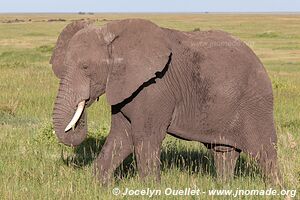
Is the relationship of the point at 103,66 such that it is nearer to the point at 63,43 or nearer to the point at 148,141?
the point at 63,43

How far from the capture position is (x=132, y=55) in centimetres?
613

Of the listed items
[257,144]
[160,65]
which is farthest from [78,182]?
[257,144]

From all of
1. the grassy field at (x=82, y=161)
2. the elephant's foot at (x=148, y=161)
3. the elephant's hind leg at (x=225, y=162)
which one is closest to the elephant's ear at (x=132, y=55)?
the elephant's foot at (x=148, y=161)

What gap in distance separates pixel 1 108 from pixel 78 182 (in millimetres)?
6628

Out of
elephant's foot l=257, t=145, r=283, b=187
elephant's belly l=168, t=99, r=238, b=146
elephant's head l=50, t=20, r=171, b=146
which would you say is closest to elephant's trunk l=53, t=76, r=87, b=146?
elephant's head l=50, t=20, r=171, b=146

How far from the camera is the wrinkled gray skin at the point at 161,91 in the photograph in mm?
6082

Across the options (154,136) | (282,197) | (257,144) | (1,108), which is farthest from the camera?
(1,108)

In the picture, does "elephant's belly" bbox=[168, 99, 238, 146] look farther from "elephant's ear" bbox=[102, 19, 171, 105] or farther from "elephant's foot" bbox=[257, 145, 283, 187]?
"elephant's ear" bbox=[102, 19, 171, 105]

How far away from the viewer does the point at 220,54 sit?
6.52m

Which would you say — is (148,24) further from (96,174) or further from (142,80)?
(96,174)

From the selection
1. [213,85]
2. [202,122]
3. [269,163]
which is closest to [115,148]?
[202,122]

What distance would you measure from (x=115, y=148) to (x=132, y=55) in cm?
110

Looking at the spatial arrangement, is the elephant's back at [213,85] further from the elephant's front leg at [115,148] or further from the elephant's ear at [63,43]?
the elephant's ear at [63,43]

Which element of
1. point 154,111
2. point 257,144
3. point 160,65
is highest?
point 160,65
